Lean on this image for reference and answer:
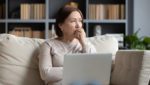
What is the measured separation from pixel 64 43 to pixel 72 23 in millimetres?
155

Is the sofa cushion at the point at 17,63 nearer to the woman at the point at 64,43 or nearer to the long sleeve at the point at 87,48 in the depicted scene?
the woman at the point at 64,43

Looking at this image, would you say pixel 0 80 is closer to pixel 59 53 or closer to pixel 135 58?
pixel 59 53

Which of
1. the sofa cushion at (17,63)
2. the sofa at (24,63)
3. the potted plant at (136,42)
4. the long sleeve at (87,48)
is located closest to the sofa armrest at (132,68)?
the sofa at (24,63)

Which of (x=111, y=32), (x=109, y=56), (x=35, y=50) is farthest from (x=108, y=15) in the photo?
(x=109, y=56)

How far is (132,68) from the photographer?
1.99 metres

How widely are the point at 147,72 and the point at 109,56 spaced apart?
312mm

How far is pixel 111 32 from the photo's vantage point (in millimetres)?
5172

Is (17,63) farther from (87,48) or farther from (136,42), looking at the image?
(136,42)

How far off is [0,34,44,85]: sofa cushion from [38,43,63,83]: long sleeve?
0.10m

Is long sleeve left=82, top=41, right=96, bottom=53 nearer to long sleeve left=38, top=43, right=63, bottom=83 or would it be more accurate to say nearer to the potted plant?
long sleeve left=38, top=43, right=63, bottom=83

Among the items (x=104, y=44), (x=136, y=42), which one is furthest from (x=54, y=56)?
(x=136, y=42)

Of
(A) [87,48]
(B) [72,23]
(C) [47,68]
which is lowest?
(C) [47,68]

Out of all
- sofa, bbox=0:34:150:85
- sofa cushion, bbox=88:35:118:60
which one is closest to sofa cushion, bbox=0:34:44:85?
sofa, bbox=0:34:150:85

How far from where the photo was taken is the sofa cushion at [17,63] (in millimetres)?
2216
